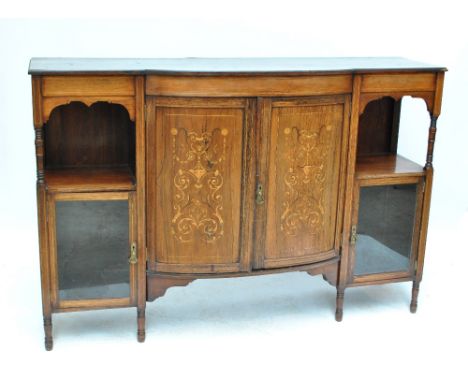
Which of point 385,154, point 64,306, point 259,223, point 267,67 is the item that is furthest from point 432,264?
point 64,306

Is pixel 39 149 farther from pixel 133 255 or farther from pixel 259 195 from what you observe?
pixel 259 195

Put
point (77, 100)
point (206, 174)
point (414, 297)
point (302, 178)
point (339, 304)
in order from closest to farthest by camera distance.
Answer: point (77, 100) < point (206, 174) < point (302, 178) < point (339, 304) < point (414, 297)

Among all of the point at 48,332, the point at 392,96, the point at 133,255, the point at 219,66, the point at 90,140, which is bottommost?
the point at 48,332

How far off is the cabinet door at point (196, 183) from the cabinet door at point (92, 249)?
0.11m

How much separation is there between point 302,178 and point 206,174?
1.41ft

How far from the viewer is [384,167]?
4137mm

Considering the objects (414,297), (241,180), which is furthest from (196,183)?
(414,297)

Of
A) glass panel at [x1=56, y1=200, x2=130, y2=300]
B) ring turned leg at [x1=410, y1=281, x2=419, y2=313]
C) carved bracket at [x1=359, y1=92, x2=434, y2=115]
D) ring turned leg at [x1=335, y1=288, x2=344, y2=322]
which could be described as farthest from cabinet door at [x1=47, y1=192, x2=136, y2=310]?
ring turned leg at [x1=410, y1=281, x2=419, y2=313]

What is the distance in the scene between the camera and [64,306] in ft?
12.5

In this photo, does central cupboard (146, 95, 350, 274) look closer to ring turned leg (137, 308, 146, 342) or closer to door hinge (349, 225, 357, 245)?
door hinge (349, 225, 357, 245)

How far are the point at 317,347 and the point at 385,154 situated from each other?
107 centimetres

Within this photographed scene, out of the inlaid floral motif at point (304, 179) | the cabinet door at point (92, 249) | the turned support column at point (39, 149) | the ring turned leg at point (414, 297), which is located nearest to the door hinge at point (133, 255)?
the cabinet door at point (92, 249)

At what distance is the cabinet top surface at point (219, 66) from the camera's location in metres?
3.55

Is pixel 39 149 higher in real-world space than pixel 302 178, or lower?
higher
